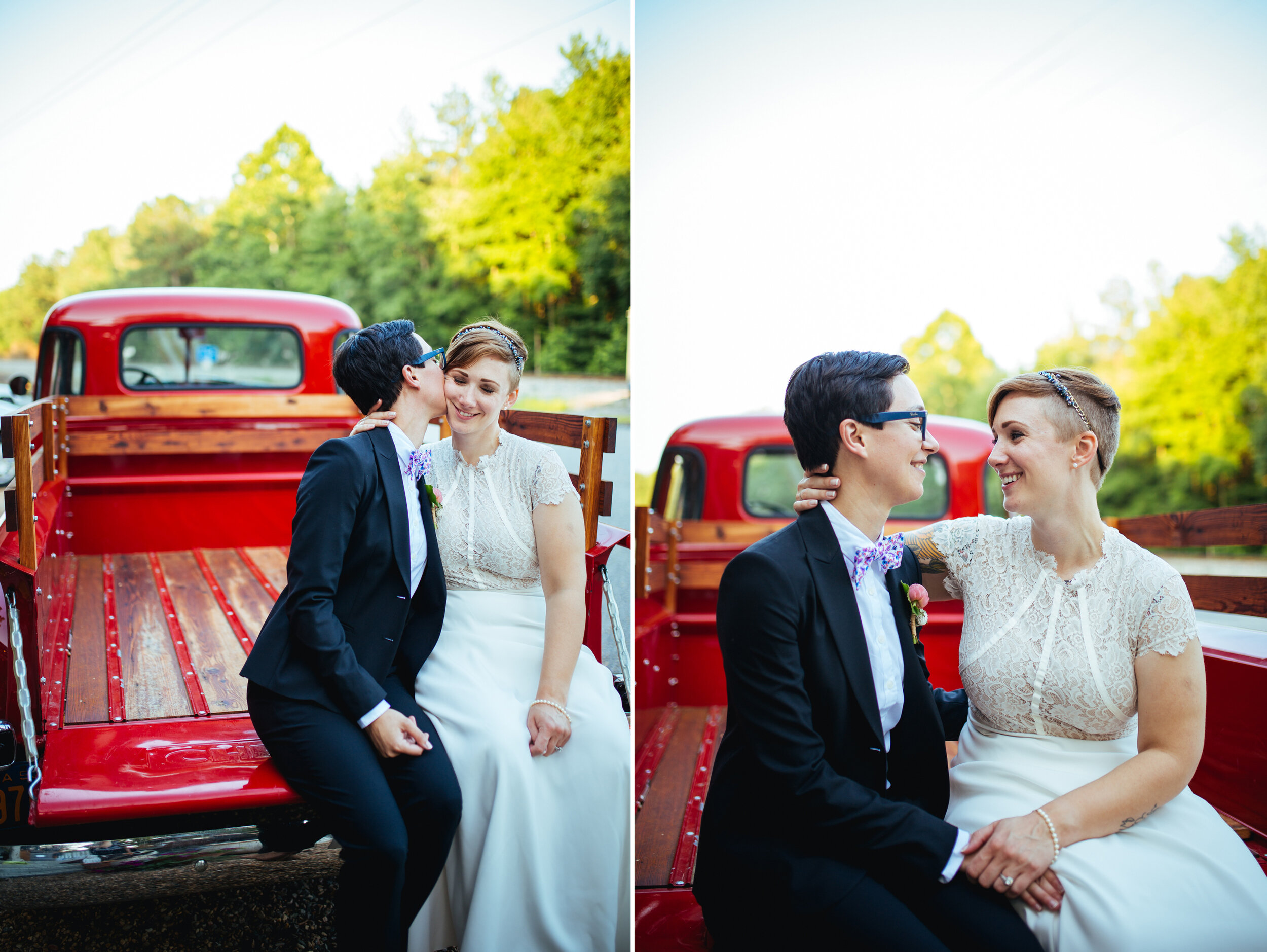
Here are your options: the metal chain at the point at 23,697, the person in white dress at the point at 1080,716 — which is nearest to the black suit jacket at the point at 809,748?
the person in white dress at the point at 1080,716

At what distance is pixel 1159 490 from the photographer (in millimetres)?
11109

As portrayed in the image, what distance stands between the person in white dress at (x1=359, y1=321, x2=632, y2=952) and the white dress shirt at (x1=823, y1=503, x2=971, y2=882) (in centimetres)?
70

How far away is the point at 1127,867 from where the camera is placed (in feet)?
4.84

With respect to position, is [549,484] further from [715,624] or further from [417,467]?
[715,624]

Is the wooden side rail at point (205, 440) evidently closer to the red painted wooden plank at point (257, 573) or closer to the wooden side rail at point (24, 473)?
the red painted wooden plank at point (257, 573)

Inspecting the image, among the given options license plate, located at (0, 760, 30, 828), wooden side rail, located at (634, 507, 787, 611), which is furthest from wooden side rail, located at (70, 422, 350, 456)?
license plate, located at (0, 760, 30, 828)

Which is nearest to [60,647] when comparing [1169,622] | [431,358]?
[431,358]

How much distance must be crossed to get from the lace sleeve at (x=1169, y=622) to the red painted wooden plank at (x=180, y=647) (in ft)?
7.66

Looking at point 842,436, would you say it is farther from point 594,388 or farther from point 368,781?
point 594,388

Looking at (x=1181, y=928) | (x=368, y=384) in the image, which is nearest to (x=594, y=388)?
(x=368, y=384)

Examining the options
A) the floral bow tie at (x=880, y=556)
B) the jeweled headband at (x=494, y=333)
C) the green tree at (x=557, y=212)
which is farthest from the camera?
the green tree at (x=557, y=212)

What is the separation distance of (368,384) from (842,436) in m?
1.21

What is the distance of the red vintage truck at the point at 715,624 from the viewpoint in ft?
6.97

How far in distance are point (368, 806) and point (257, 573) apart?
7.80 feet
